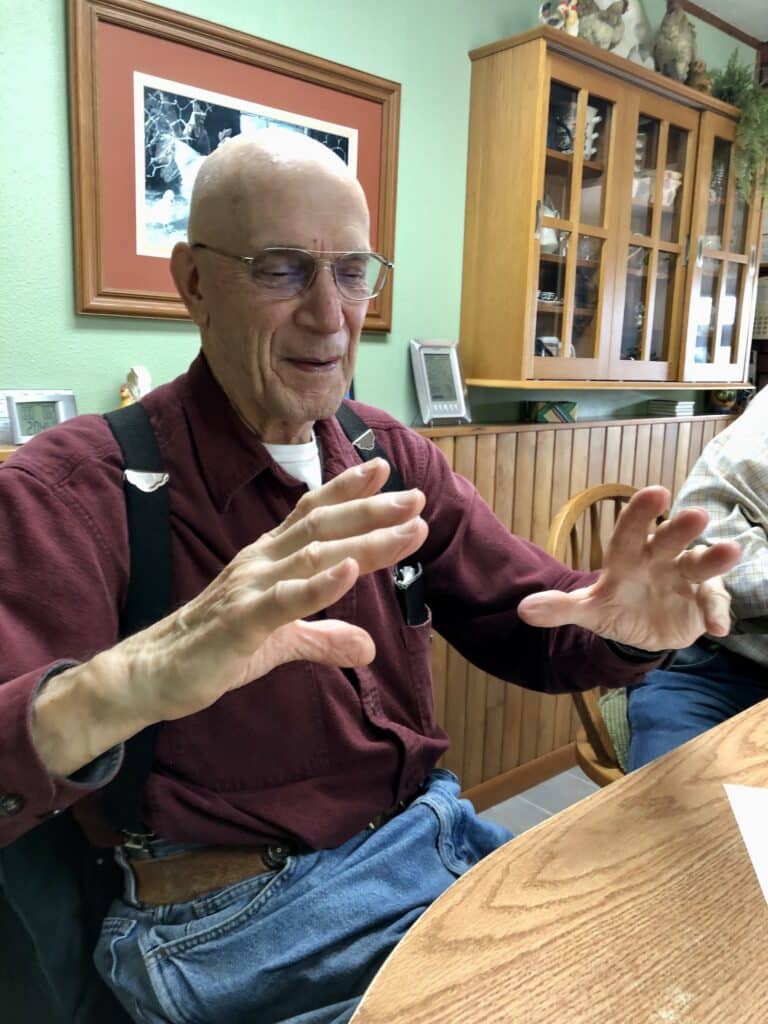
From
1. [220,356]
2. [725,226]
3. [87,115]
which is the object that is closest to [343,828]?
[220,356]

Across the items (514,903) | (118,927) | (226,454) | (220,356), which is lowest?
(118,927)

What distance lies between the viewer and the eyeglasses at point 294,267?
93 centimetres

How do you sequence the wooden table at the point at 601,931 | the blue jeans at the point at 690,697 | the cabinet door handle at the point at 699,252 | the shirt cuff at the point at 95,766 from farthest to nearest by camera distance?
the cabinet door handle at the point at 699,252 < the blue jeans at the point at 690,697 < the shirt cuff at the point at 95,766 < the wooden table at the point at 601,931

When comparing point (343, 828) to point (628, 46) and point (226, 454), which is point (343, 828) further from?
point (628, 46)

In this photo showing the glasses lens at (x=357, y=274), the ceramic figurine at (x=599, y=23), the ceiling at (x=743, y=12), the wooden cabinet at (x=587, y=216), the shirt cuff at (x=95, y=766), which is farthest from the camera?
the ceiling at (x=743, y=12)

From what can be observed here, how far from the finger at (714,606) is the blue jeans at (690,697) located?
53cm

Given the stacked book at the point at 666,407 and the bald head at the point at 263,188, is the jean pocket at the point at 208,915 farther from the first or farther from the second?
the stacked book at the point at 666,407

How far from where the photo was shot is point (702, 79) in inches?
102

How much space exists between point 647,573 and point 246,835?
534 mm

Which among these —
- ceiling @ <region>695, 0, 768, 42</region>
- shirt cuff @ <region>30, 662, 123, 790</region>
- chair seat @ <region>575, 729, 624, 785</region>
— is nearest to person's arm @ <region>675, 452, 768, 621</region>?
chair seat @ <region>575, 729, 624, 785</region>

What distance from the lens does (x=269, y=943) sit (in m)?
0.81

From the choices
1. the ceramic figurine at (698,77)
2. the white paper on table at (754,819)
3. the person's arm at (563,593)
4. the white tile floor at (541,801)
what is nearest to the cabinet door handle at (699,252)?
the ceramic figurine at (698,77)

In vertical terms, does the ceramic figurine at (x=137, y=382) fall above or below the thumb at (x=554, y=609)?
above

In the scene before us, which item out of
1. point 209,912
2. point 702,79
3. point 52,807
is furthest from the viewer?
point 702,79
